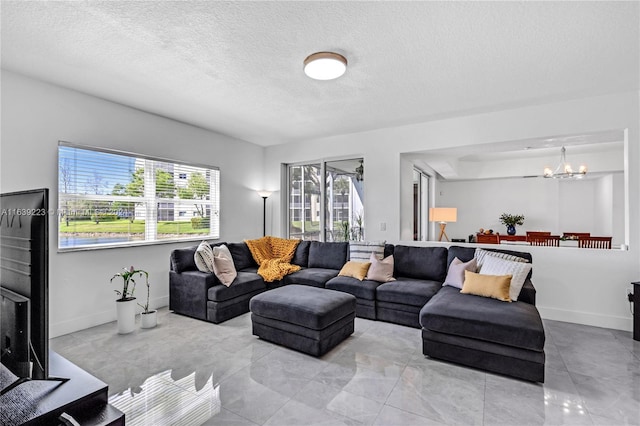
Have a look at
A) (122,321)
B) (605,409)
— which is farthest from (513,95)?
(122,321)

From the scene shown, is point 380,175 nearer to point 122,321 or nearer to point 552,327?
point 552,327

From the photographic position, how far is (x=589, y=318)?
11.4ft

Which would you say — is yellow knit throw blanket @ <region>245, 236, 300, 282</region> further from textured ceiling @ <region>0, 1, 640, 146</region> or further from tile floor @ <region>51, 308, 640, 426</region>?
textured ceiling @ <region>0, 1, 640, 146</region>

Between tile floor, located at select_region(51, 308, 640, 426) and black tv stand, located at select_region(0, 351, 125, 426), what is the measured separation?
3.04 ft

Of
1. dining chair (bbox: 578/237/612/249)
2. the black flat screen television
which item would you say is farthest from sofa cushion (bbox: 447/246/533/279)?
the black flat screen television

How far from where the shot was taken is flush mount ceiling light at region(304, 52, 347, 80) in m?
2.49

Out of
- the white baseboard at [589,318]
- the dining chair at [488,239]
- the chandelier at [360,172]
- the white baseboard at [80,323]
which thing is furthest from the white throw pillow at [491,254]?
the white baseboard at [80,323]

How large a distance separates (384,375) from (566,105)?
3612 millimetres

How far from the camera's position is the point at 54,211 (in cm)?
318

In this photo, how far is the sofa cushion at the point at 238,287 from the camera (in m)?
3.51

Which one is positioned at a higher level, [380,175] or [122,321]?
[380,175]

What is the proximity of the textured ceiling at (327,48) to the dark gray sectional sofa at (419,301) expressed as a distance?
1.86m

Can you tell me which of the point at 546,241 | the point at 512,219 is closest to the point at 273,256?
the point at 546,241

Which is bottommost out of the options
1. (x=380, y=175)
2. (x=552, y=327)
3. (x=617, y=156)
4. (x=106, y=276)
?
(x=552, y=327)
